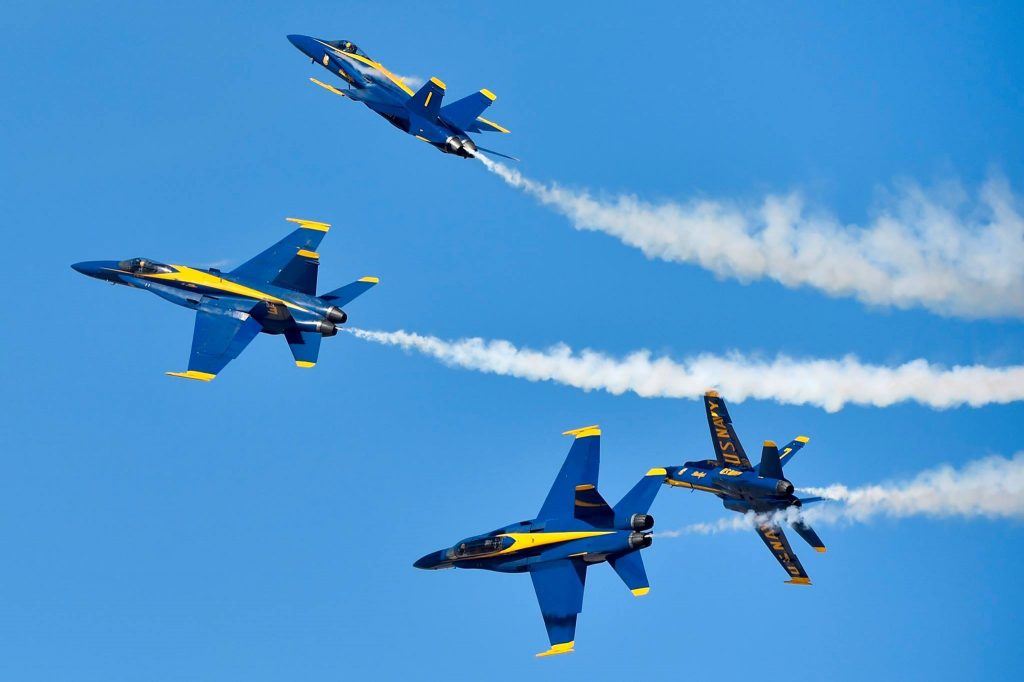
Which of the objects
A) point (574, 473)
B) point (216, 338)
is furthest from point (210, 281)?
point (574, 473)

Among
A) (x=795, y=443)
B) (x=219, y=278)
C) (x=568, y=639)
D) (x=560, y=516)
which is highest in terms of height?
(x=219, y=278)

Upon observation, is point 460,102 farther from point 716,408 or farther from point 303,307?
point 716,408

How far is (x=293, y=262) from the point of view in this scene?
7288 centimetres

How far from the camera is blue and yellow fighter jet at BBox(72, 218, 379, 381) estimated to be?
70562 mm

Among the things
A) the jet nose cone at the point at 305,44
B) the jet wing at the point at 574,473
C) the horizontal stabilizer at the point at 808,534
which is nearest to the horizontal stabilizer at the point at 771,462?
the horizontal stabilizer at the point at 808,534

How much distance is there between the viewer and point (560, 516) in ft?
222

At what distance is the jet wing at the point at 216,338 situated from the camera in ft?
230

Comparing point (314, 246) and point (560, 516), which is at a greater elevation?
point (314, 246)

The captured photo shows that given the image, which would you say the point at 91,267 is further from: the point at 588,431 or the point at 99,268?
the point at 588,431

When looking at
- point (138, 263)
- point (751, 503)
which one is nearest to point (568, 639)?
point (751, 503)

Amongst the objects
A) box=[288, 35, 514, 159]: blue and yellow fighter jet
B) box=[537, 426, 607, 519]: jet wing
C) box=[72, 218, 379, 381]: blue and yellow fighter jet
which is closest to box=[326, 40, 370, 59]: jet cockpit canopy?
box=[288, 35, 514, 159]: blue and yellow fighter jet

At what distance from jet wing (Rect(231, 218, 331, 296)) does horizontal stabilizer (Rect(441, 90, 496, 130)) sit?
733 cm

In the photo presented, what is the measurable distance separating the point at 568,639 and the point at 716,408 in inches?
714

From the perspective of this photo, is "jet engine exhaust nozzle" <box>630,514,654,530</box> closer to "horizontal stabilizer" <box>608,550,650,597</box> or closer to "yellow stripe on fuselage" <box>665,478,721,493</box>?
"horizontal stabilizer" <box>608,550,650,597</box>
